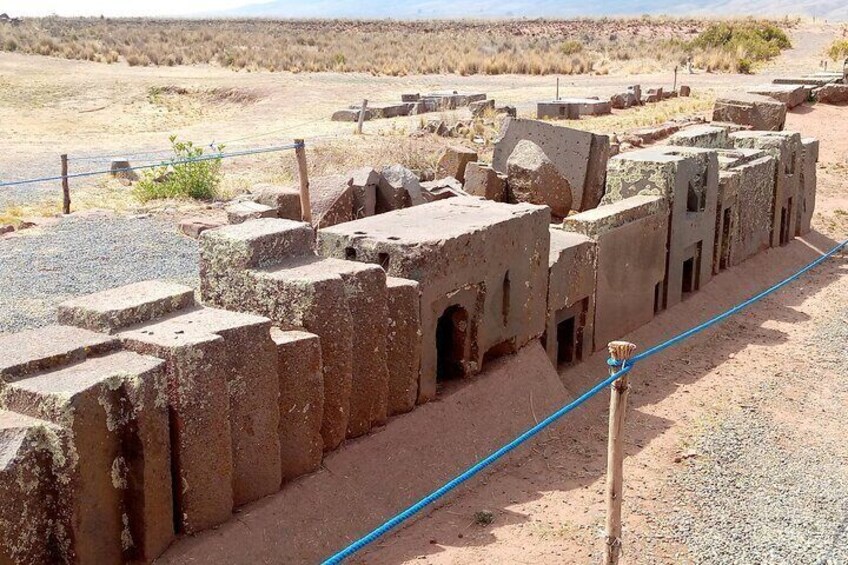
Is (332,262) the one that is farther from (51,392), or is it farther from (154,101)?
(154,101)

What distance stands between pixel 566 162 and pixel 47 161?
36.5 feet

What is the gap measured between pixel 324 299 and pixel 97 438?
5.14ft

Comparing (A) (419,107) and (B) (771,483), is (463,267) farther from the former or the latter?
(A) (419,107)

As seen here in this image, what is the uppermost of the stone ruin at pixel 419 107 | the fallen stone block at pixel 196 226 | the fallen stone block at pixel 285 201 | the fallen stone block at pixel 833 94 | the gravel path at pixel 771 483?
the fallen stone block at pixel 833 94

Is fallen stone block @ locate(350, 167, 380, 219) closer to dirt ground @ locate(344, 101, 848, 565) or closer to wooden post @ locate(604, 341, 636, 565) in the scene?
dirt ground @ locate(344, 101, 848, 565)

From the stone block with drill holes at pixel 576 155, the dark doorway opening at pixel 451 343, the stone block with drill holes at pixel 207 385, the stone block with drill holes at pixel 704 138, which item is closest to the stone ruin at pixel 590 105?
the stone block with drill holes at pixel 704 138

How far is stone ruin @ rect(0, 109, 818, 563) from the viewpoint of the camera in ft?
14.2

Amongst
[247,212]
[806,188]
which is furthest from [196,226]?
[806,188]

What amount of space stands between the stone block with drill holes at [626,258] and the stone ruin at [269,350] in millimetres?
22

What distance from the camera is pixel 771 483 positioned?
6473mm

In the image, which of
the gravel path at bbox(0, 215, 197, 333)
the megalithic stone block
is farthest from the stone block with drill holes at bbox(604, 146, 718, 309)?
the megalithic stone block

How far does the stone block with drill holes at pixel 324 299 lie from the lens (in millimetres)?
5531

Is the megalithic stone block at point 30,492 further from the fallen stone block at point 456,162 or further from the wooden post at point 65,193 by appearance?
the wooden post at point 65,193

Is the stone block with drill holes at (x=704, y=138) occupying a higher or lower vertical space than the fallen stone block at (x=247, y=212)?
higher
